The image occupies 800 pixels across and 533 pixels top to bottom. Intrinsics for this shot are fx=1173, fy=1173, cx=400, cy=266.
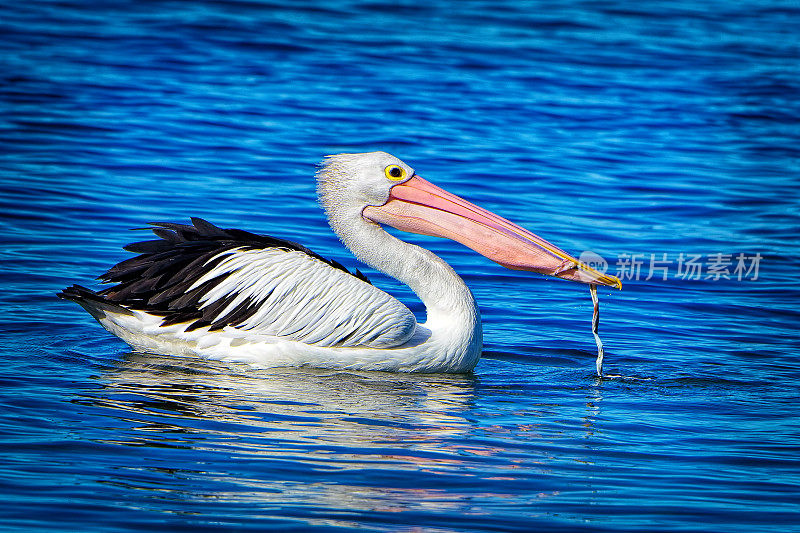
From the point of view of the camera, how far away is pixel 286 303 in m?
5.93

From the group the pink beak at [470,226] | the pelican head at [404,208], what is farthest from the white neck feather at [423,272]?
the pink beak at [470,226]

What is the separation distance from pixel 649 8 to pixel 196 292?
19.2 m

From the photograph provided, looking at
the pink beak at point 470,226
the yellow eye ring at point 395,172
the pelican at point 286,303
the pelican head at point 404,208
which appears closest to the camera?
the pelican at point 286,303

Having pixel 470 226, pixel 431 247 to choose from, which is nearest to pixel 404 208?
pixel 470 226

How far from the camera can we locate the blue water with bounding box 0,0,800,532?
4.21m

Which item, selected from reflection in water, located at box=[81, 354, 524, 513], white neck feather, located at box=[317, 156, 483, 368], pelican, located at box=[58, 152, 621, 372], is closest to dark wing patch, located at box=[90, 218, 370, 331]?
pelican, located at box=[58, 152, 621, 372]

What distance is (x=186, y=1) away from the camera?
67.1 feet

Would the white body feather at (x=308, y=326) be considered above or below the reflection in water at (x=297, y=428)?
above

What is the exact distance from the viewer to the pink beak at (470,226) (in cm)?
607

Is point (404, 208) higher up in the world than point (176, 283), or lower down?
higher up

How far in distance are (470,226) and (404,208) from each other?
375mm

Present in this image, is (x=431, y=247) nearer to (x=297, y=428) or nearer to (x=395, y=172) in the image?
(x=395, y=172)

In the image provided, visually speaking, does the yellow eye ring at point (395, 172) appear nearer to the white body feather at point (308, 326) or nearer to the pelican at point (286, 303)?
the pelican at point (286, 303)

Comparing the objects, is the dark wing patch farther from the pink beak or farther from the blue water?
the pink beak
